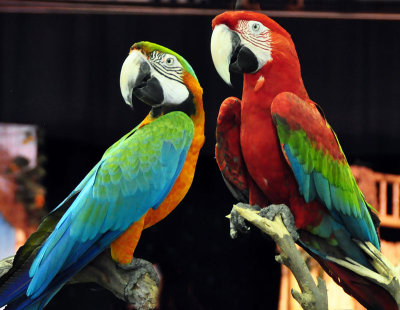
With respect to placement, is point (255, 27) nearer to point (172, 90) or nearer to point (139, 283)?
point (172, 90)

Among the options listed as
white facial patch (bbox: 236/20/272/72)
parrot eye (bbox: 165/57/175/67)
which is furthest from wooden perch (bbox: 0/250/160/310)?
white facial patch (bbox: 236/20/272/72)

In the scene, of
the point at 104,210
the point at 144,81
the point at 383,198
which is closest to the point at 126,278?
the point at 104,210

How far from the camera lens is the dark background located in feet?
8.84

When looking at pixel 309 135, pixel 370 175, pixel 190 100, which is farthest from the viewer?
pixel 370 175

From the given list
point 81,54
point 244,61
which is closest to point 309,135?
point 244,61

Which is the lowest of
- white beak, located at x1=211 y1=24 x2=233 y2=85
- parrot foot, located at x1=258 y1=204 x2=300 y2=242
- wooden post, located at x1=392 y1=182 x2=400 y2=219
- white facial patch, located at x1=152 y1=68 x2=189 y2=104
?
wooden post, located at x1=392 y1=182 x2=400 y2=219

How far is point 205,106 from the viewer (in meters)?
2.68

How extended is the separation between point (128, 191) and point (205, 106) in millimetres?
686

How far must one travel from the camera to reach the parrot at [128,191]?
6.94 feet

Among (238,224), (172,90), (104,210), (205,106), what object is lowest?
(238,224)

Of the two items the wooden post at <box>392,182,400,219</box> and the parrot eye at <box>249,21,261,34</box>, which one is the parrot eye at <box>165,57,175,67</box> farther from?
the wooden post at <box>392,182,400,219</box>

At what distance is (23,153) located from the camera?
285 centimetres

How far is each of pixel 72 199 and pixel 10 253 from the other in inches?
27.0

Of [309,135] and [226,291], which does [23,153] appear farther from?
[309,135]
